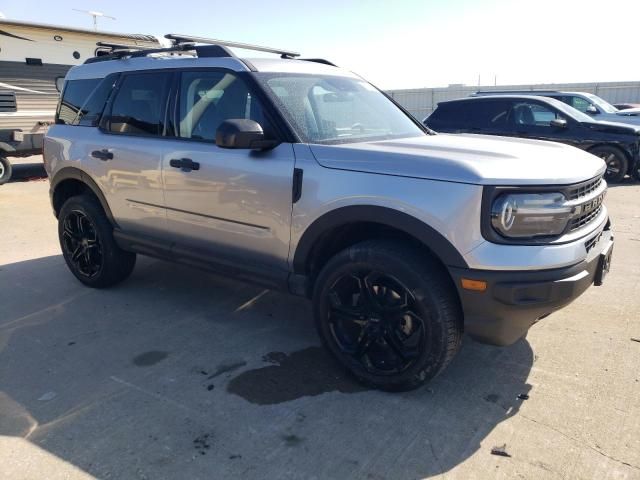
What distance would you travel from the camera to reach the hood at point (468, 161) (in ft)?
8.58

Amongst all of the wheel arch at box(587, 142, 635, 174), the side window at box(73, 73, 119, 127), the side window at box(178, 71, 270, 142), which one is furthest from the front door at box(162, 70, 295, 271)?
the wheel arch at box(587, 142, 635, 174)

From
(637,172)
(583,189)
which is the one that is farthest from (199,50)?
(637,172)

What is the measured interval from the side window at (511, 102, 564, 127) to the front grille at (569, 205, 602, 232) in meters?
7.57

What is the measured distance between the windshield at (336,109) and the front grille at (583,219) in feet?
4.35

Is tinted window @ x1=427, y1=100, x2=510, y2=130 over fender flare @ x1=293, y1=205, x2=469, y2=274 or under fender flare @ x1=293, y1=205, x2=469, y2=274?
over

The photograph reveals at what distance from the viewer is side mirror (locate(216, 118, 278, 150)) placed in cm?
308

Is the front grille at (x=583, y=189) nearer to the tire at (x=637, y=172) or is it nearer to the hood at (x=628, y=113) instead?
the tire at (x=637, y=172)

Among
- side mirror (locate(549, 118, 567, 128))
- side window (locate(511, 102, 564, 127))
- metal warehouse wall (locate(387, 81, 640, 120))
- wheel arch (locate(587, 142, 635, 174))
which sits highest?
metal warehouse wall (locate(387, 81, 640, 120))

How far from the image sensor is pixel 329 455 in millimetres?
2531

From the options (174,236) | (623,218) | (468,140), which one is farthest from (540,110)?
(174,236)

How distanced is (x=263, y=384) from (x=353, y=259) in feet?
3.08

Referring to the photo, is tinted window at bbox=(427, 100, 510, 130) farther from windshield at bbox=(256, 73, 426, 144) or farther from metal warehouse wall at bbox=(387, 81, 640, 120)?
metal warehouse wall at bbox=(387, 81, 640, 120)

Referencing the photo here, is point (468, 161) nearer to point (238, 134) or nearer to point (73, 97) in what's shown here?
point (238, 134)

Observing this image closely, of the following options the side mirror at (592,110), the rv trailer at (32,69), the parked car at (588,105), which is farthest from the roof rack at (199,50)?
the side mirror at (592,110)
